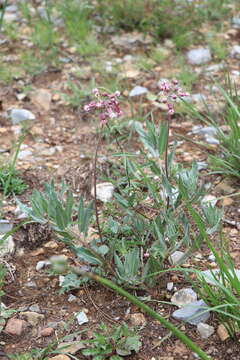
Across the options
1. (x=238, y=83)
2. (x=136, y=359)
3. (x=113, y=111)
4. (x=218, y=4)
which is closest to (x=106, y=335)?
(x=136, y=359)

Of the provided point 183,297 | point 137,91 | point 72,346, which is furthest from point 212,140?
point 72,346

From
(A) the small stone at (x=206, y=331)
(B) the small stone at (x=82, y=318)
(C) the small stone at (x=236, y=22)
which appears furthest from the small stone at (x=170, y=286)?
(C) the small stone at (x=236, y=22)

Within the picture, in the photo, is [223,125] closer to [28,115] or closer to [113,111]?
[28,115]

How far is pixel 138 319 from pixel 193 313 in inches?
8.6

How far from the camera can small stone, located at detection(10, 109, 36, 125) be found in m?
3.62

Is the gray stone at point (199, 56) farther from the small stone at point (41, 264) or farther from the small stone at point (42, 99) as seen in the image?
the small stone at point (41, 264)

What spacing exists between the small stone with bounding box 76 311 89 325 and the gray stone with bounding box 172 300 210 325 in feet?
1.15

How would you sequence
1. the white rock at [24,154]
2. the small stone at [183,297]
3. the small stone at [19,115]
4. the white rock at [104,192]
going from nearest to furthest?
the small stone at [183,297]
the white rock at [104,192]
the white rock at [24,154]
the small stone at [19,115]

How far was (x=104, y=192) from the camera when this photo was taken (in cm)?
302

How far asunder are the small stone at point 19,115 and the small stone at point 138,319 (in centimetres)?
175

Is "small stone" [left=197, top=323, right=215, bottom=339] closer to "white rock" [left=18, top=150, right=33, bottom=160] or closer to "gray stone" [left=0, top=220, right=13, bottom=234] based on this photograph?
"gray stone" [left=0, top=220, right=13, bottom=234]

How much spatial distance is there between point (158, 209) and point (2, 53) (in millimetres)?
2279

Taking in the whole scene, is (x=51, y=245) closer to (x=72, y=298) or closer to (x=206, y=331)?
(x=72, y=298)

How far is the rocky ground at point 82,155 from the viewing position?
2234mm
